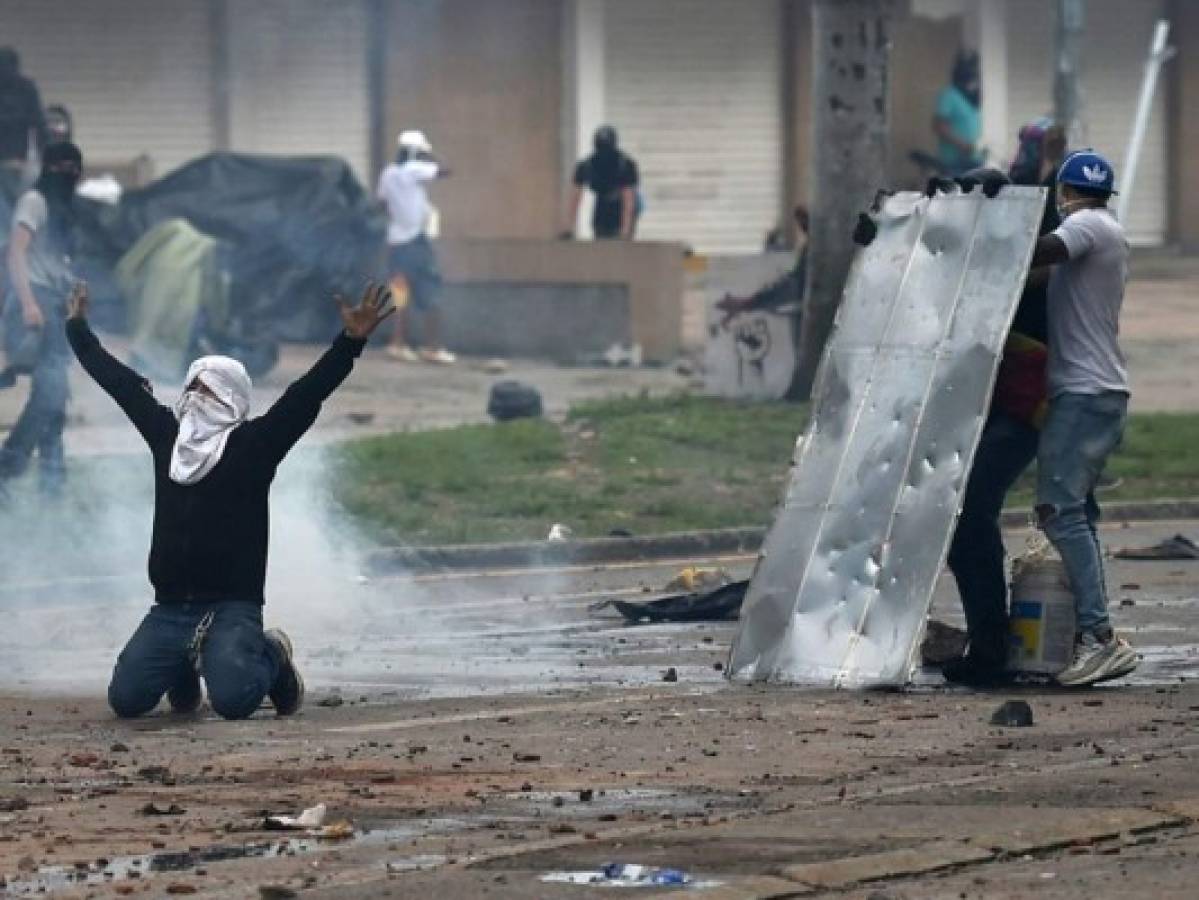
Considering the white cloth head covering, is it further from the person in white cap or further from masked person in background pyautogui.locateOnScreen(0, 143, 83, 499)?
the person in white cap

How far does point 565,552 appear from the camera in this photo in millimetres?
15273

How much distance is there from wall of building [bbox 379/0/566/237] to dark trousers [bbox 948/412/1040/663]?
678 inches

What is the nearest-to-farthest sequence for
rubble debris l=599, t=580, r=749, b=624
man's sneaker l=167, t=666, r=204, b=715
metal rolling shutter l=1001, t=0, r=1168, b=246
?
man's sneaker l=167, t=666, r=204, b=715 < rubble debris l=599, t=580, r=749, b=624 < metal rolling shutter l=1001, t=0, r=1168, b=246

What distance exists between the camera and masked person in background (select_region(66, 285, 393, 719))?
32.4ft

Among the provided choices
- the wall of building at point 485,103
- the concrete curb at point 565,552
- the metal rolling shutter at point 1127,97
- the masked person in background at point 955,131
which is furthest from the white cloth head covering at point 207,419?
the metal rolling shutter at point 1127,97

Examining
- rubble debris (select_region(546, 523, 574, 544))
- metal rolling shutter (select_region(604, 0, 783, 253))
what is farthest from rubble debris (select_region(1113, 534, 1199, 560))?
metal rolling shutter (select_region(604, 0, 783, 253))

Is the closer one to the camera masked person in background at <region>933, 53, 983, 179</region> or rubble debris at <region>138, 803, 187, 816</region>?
rubble debris at <region>138, 803, 187, 816</region>

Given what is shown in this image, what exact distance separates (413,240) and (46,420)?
8.91 metres

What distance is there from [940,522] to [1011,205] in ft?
3.35

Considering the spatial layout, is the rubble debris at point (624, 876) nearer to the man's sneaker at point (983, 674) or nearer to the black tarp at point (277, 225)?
the man's sneaker at point (983, 674)

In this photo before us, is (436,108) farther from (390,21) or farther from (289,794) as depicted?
(289,794)

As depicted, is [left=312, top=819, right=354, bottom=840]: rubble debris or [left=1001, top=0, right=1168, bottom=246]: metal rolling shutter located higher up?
A: [left=1001, top=0, right=1168, bottom=246]: metal rolling shutter

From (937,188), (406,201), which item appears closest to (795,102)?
(406,201)

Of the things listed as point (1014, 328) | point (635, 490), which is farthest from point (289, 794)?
point (635, 490)
